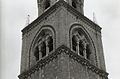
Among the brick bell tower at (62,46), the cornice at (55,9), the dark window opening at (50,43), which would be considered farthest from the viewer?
the cornice at (55,9)

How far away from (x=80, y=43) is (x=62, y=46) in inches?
136

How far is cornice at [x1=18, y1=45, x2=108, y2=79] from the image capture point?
25641mm

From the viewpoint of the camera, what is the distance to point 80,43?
2872cm

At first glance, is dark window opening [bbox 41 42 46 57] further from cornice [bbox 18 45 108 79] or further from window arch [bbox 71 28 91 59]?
window arch [bbox 71 28 91 59]

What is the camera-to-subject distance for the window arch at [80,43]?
91.1 feet

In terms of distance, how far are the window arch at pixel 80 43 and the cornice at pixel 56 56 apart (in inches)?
38.2

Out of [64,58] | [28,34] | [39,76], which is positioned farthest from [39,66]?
[28,34]

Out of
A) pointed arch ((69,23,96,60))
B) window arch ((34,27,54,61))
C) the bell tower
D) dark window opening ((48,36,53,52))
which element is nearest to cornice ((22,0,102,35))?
pointed arch ((69,23,96,60))

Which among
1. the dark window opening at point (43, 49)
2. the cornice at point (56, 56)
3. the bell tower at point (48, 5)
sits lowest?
the cornice at point (56, 56)

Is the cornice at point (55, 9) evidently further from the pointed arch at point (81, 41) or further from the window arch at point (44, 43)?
the window arch at point (44, 43)

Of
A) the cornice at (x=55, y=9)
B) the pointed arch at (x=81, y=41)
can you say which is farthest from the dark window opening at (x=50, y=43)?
the cornice at (x=55, y=9)

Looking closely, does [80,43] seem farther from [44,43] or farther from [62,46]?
[62,46]

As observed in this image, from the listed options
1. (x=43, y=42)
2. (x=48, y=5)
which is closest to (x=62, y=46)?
(x=43, y=42)

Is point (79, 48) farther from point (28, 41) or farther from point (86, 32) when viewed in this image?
point (28, 41)
